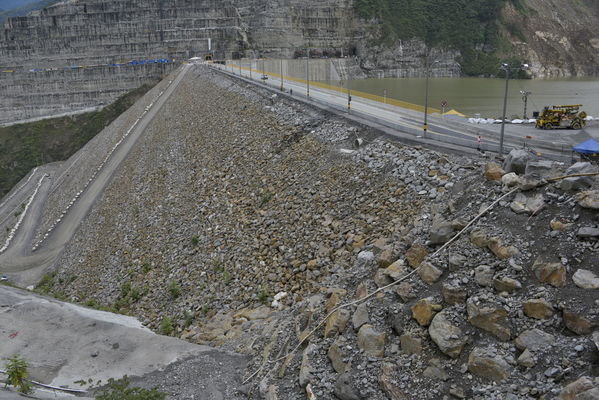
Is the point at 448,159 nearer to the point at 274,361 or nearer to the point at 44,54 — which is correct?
the point at 274,361

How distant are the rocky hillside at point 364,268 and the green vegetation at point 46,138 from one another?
34.4m

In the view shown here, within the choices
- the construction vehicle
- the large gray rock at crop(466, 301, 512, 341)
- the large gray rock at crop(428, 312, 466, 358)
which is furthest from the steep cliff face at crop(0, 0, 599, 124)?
the large gray rock at crop(466, 301, 512, 341)

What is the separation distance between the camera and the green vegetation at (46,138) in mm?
55094

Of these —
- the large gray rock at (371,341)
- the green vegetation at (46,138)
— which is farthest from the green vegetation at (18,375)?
the green vegetation at (46,138)

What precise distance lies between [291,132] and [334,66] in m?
84.6

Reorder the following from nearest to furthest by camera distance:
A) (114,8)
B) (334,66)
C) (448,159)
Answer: (448,159)
(114,8)
(334,66)

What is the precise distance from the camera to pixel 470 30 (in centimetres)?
12612

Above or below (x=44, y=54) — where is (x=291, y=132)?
below

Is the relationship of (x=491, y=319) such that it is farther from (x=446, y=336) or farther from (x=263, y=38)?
(x=263, y=38)

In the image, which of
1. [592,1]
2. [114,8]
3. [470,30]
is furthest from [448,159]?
[592,1]

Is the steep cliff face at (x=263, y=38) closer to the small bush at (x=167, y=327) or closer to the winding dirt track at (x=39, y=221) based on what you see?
the winding dirt track at (x=39, y=221)

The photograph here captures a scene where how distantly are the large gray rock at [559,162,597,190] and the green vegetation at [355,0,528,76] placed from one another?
110 metres

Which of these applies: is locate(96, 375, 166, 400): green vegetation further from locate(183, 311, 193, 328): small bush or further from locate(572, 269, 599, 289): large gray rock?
locate(572, 269, 599, 289): large gray rock

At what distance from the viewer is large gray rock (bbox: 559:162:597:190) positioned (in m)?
8.73
